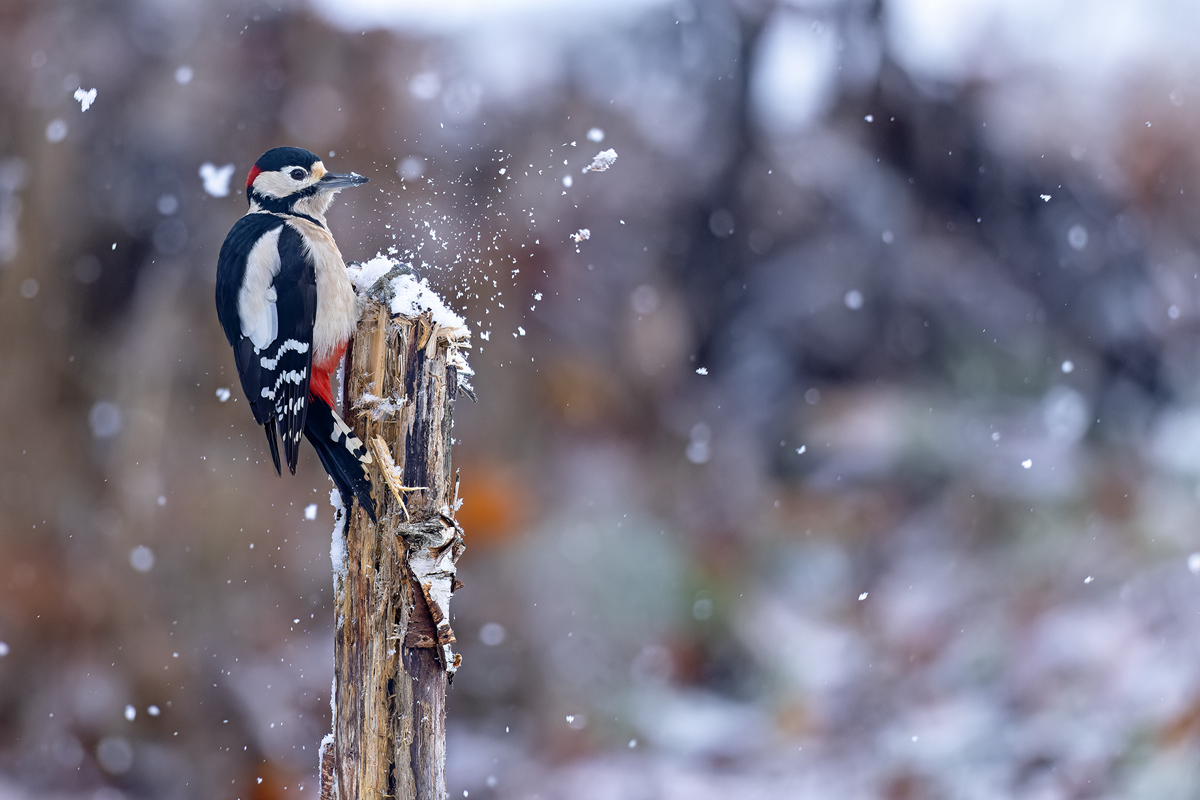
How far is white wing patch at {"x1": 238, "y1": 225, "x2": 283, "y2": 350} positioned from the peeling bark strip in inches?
9.7

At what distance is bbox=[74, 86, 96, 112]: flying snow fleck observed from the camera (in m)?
3.23

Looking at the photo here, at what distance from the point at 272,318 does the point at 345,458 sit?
30 cm

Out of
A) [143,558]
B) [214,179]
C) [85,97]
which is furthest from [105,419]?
[85,97]

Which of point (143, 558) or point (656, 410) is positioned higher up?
point (656, 410)

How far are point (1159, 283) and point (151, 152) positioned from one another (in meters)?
4.53

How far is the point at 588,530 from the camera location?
374 centimetres

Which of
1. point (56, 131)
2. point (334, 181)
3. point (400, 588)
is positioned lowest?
point (400, 588)

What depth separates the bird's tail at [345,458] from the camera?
41.2 inches

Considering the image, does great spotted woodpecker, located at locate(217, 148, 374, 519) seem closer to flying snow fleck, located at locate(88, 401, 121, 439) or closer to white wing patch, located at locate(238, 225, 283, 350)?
white wing patch, located at locate(238, 225, 283, 350)

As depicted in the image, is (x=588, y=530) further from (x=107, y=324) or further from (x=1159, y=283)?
(x=1159, y=283)

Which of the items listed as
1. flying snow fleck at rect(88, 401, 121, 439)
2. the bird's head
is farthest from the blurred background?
the bird's head

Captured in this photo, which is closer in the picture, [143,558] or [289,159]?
[289,159]

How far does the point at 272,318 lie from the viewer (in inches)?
48.1

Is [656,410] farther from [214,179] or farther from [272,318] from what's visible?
[272,318]
